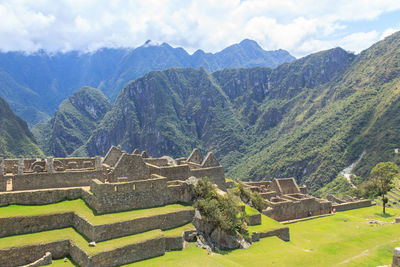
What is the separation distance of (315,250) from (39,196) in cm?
1816

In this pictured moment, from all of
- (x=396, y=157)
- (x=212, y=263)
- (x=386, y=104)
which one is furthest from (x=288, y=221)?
Result: (x=386, y=104)

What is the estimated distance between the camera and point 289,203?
31.7 m

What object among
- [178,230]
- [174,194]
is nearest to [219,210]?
[178,230]

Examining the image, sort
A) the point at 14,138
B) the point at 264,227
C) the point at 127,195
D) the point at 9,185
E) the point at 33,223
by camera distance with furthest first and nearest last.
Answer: the point at 14,138 < the point at 264,227 < the point at 9,185 < the point at 127,195 < the point at 33,223

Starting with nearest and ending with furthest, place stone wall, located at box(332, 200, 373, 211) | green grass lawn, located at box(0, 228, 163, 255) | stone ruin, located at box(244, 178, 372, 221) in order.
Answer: green grass lawn, located at box(0, 228, 163, 255)
stone ruin, located at box(244, 178, 372, 221)
stone wall, located at box(332, 200, 373, 211)

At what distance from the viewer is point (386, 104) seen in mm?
185750

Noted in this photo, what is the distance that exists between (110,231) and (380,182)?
38.6m

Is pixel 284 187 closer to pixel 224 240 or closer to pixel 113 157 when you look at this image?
pixel 224 240

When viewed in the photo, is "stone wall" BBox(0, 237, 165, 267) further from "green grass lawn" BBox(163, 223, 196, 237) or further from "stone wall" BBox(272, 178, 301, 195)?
"stone wall" BBox(272, 178, 301, 195)

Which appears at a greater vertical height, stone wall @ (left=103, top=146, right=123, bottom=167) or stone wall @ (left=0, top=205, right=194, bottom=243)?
stone wall @ (left=103, top=146, right=123, bottom=167)

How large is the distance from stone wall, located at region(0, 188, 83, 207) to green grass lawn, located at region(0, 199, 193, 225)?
1.12ft

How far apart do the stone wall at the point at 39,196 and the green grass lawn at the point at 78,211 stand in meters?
0.34

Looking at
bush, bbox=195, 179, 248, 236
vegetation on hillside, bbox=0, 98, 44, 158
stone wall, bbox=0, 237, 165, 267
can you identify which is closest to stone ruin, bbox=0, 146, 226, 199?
bush, bbox=195, 179, 248, 236

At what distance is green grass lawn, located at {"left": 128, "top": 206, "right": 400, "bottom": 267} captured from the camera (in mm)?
16558
